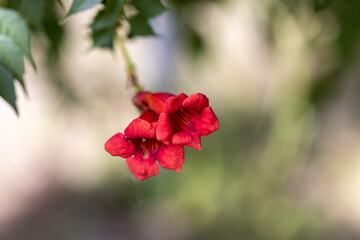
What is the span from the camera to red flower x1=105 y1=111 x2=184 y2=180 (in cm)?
79

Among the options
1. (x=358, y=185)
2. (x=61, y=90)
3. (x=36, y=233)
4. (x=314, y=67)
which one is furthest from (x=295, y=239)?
(x=36, y=233)

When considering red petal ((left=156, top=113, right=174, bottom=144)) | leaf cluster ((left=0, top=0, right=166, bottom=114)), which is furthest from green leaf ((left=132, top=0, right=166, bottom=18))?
red petal ((left=156, top=113, right=174, bottom=144))

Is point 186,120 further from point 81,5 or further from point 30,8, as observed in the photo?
point 30,8

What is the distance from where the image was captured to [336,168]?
11.6ft

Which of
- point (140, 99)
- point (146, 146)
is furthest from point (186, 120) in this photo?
point (140, 99)

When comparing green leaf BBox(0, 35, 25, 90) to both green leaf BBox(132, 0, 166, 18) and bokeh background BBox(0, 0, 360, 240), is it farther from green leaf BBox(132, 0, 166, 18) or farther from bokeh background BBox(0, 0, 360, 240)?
bokeh background BBox(0, 0, 360, 240)

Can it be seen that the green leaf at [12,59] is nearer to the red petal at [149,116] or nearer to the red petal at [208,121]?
the red petal at [149,116]

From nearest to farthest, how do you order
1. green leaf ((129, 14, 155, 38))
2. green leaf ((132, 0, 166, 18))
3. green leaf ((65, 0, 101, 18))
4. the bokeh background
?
green leaf ((65, 0, 101, 18)) < green leaf ((132, 0, 166, 18)) < green leaf ((129, 14, 155, 38)) < the bokeh background

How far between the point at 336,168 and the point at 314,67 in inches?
59.4

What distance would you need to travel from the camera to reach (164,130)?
0.76 m

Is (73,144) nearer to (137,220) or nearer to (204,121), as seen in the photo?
(137,220)

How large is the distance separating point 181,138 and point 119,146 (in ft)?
0.45

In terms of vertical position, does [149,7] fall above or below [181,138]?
above

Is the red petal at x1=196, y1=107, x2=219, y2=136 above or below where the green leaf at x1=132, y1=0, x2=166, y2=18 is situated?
below
